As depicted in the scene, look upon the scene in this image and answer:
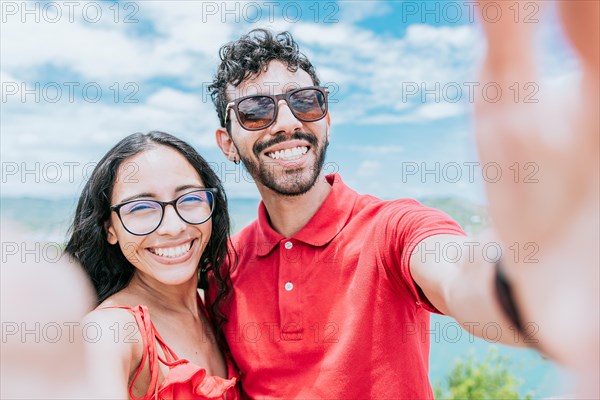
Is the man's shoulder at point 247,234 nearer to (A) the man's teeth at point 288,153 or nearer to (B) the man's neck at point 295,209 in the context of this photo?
(B) the man's neck at point 295,209

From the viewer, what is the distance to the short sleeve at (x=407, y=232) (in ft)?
5.67

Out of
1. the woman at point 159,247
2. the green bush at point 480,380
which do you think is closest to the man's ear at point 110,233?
the woman at point 159,247

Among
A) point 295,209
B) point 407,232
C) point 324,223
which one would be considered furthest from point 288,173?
point 407,232

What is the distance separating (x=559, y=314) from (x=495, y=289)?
0.14 metres

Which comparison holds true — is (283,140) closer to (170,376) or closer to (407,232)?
(407,232)

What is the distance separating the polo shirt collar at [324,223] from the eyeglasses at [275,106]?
343 millimetres

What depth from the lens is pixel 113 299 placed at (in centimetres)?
204

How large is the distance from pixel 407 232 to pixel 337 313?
0.46m

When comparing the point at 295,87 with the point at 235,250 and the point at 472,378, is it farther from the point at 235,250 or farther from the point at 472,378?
the point at 472,378

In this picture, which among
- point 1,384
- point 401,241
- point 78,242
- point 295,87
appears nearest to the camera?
point 1,384

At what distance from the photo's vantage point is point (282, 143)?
8.14 feet

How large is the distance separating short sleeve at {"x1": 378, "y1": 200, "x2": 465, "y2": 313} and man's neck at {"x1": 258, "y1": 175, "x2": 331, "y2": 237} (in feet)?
1.40

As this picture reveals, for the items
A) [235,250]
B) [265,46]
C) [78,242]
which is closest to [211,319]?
[235,250]

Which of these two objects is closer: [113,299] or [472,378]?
[113,299]
